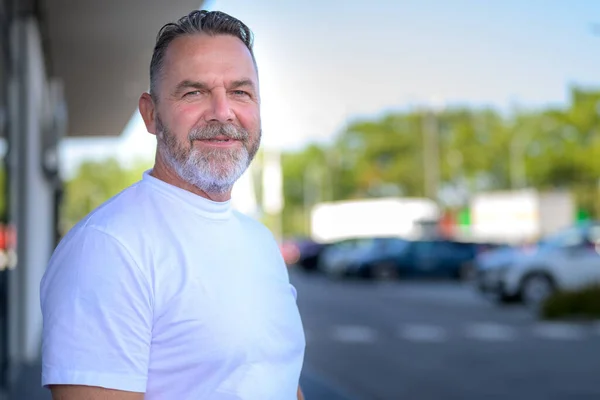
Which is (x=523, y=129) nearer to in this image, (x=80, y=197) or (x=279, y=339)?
(x=80, y=197)

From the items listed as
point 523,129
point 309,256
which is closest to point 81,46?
point 309,256

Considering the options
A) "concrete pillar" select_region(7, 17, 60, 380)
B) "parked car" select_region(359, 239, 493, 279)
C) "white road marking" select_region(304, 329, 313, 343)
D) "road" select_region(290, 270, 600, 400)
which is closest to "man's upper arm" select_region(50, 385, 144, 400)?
"road" select_region(290, 270, 600, 400)

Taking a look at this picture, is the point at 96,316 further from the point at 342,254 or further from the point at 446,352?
the point at 342,254

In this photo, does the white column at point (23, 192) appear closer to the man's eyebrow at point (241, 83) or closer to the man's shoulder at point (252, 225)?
the man's shoulder at point (252, 225)

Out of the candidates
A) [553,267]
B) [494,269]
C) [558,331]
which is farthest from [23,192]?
[494,269]

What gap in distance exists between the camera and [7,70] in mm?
10930

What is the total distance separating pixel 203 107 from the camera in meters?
2.20

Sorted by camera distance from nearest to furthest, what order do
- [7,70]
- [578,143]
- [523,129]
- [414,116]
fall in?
[7,70], [578,143], [523,129], [414,116]

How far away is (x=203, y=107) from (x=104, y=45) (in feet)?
44.0

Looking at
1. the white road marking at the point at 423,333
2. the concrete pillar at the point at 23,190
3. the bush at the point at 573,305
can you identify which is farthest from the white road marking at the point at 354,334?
the concrete pillar at the point at 23,190

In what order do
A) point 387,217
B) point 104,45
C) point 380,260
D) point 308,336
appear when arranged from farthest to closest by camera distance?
point 387,217, point 380,260, point 308,336, point 104,45

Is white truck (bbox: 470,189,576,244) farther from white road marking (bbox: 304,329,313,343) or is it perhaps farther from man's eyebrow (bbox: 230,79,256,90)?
man's eyebrow (bbox: 230,79,256,90)

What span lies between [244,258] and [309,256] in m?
39.9

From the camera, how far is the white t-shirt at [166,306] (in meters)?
1.91
